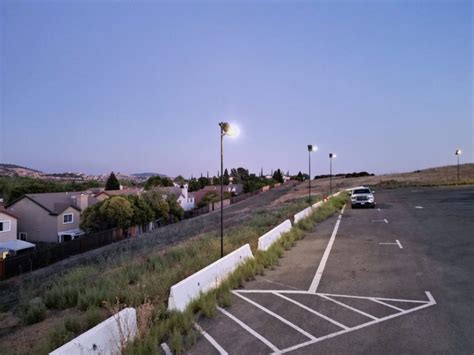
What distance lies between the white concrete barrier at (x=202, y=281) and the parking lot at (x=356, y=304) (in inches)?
25.2

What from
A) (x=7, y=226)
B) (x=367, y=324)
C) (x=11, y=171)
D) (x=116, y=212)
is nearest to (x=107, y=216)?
(x=116, y=212)

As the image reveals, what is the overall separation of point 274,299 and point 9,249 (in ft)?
104

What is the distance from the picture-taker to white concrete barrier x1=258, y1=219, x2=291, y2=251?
1270cm

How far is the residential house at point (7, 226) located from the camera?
34781 millimetres

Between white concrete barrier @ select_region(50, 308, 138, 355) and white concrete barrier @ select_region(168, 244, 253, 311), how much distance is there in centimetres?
117

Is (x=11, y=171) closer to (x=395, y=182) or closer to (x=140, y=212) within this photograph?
(x=140, y=212)

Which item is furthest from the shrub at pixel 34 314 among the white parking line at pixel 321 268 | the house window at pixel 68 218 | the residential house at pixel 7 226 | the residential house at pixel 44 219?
the house window at pixel 68 218

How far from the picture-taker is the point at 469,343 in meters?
5.46

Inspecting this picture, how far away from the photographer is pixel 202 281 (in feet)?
26.4

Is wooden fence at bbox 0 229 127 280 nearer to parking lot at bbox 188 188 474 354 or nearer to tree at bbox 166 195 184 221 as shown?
tree at bbox 166 195 184 221

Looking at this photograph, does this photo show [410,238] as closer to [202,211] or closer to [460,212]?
[460,212]

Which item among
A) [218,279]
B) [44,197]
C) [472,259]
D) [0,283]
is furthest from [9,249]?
[472,259]

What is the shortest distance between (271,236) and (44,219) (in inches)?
1484

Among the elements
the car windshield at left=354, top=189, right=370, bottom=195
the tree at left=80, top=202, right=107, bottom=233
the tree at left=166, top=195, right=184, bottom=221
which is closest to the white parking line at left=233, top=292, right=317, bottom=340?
the car windshield at left=354, top=189, right=370, bottom=195
